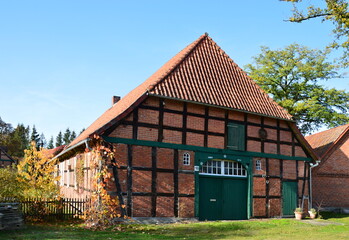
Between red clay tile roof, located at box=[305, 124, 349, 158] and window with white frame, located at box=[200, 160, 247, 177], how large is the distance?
27.1 feet

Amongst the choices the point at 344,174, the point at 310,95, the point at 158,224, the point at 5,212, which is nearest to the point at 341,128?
the point at 344,174

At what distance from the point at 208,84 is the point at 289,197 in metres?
7.14

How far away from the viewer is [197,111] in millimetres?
15375

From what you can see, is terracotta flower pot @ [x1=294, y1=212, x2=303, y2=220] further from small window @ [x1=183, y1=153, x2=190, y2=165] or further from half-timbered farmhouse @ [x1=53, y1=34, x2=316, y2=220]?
small window @ [x1=183, y1=153, x2=190, y2=165]

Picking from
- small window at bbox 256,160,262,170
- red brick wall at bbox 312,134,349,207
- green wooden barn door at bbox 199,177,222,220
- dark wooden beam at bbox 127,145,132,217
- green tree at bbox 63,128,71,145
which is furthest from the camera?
green tree at bbox 63,128,71,145

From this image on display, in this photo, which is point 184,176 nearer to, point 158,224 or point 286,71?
point 158,224

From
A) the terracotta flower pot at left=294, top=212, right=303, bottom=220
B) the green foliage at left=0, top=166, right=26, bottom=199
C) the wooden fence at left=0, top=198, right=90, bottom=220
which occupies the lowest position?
the terracotta flower pot at left=294, top=212, right=303, bottom=220

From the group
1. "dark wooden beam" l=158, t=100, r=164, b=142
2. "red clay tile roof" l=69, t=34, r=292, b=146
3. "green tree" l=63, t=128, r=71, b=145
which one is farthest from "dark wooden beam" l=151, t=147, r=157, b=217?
"green tree" l=63, t=128, r=71, b=145

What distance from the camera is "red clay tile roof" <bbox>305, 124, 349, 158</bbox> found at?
74.2 ft

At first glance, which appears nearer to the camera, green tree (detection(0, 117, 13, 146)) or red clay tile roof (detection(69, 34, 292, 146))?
red clay tile roof (detection(69, 34, 292, 146))

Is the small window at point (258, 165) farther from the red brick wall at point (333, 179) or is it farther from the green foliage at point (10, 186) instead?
the green foliage at point (10, 186)

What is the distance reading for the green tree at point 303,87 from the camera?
92.6ft

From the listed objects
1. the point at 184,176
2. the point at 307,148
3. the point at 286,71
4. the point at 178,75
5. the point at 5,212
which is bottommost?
the point at 5,212

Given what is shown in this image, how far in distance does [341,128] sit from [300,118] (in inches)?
250
